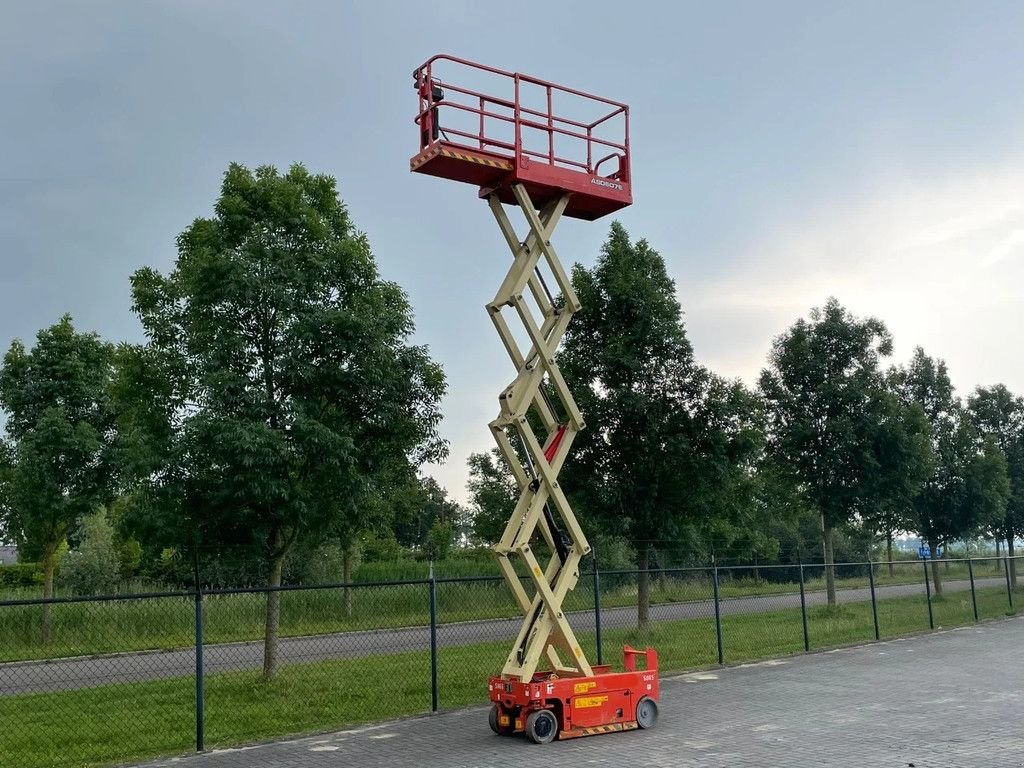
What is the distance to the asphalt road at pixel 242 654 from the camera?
15.5m

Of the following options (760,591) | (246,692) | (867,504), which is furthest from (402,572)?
(246,692)

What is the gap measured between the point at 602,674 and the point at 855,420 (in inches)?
662

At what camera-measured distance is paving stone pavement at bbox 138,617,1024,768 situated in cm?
866

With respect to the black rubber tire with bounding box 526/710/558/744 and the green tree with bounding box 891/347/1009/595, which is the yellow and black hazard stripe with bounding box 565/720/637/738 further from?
the green tree with bounding box 891/347/1009/595

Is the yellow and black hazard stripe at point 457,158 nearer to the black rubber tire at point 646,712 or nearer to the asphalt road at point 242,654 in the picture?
the black rubber tire at point 646,712

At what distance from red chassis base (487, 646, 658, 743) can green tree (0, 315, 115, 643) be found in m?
14.1

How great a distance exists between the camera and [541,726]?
9602 mm

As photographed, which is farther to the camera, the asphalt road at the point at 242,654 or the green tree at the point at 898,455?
the green tree at the point at 898,455

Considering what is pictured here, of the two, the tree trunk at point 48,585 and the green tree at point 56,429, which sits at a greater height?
the green tree at point 56,429

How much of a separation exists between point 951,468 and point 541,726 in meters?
25.0

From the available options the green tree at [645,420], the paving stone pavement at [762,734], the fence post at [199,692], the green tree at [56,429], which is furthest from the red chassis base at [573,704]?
the green tree at [56,429]

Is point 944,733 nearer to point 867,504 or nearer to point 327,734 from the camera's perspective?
point 327,734

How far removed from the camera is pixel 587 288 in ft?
63.7

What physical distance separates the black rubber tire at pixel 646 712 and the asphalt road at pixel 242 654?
7.66 meters
